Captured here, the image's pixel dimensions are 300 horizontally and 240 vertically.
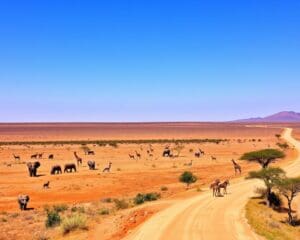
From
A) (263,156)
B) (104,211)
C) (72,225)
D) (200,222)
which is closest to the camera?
(200,222)

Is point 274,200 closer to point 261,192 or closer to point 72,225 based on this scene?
point 261,192

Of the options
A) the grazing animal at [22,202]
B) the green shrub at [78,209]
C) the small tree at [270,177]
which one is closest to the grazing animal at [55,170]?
the grazing animal at [22,202]

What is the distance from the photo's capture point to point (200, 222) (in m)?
27.7

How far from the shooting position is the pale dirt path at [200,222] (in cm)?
2438

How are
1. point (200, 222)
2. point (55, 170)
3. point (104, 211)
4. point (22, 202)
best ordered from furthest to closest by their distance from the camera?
point (55, 170)
point (22, 202)
point (104, 211)
point (200, 222)

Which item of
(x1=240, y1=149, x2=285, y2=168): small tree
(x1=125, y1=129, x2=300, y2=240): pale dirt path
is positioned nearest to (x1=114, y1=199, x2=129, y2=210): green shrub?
(x1=125, y1=129, x2=300, y2=240): pale dirt path

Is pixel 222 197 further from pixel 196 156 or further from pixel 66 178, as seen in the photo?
pixel 196 156

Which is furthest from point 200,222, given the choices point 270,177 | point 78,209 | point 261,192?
point 261,192

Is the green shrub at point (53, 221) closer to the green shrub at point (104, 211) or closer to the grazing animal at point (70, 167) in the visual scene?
the green shrub at point (104, 211)

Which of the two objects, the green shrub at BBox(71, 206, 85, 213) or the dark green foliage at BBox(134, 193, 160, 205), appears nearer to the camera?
the green shrub at BBox(71, 206, 85, 213)

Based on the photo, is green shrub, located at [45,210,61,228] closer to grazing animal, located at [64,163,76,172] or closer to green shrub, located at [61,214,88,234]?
green shrub, located at [61,214,88,234]

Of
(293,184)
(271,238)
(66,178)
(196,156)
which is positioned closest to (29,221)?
(271,238)

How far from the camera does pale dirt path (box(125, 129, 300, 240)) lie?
24.4 m

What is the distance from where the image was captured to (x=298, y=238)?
31.0 metres
